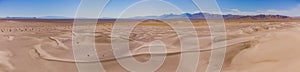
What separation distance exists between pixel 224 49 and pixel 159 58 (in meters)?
1.15

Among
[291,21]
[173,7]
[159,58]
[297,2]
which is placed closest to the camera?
[173,7]

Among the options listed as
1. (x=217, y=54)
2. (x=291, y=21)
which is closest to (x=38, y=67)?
(x=217, y=54)

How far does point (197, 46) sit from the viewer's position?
697 cm

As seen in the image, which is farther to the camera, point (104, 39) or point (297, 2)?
point (297, 2)

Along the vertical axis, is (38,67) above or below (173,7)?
below

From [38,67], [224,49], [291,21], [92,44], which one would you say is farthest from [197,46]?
[291,21]

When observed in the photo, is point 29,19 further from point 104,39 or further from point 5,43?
point 104,39

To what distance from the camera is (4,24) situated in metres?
7.04

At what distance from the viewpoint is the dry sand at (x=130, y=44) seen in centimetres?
561

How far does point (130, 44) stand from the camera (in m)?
7.02

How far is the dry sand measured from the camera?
18.4 feet

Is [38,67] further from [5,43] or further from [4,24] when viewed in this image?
[4,24]

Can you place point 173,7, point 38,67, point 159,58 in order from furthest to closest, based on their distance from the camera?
point 159,58, point 173,7, point 38,67

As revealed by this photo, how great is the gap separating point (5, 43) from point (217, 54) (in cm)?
347
